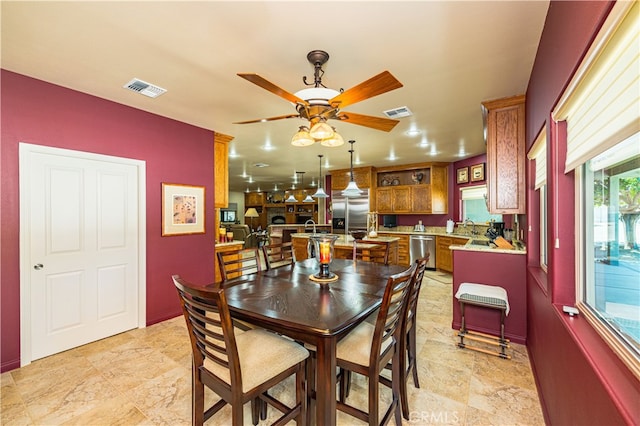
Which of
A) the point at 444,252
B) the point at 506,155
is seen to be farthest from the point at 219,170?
the point at 444,252

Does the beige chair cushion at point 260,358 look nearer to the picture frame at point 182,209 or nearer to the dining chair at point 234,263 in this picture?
the dining chair at point 234,263

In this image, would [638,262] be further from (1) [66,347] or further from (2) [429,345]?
(1) [66,347]

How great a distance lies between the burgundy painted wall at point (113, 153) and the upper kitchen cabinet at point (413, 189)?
455 cm

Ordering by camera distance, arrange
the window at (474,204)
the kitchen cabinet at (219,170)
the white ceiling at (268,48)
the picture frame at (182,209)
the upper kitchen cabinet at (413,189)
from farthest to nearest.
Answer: the upper kitchen cabinet at (413,189), the window at (474,204), the kitchen cabinet at (219,170), the picture frame at (182,209), the white ceiling at (268,48)

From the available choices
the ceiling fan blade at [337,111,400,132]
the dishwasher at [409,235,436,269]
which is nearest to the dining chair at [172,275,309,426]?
the ceiling fan blade at [337,111,400,132]

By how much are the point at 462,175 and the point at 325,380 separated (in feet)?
20.3

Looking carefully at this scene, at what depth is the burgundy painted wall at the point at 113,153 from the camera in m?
2.39

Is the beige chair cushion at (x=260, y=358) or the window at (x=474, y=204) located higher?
the window at (x=474, y=204)

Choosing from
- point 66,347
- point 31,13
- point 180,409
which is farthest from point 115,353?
point 31,13

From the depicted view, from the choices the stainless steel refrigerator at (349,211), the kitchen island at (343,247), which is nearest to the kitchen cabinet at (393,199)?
the stainless steel refrigerator at (349,211)

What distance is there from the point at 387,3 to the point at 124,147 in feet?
9.95

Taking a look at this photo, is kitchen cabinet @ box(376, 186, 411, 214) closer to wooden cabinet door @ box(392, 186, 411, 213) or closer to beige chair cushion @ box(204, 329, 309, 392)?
wooden cabinet door @ box(392, 186, 411, 213)

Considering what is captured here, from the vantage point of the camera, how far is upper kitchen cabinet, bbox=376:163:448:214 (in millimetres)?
6535

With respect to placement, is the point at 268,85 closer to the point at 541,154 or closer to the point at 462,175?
the point at 541,154
